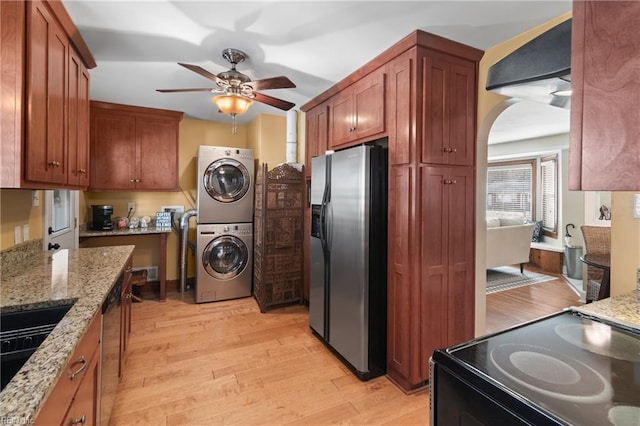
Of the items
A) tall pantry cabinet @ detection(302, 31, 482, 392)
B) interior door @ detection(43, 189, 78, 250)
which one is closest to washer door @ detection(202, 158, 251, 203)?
interior door @ detection(43, 189, 78, 250)

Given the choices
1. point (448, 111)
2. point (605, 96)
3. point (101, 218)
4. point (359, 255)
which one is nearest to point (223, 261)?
point (101, 218)

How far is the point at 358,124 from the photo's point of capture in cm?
266

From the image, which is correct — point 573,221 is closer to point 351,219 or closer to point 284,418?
point 351,219

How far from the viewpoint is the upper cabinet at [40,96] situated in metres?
1.37

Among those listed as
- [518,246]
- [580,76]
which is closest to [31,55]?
[580,76]

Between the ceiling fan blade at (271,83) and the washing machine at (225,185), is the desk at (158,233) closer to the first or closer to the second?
the washing machine at (225,185)

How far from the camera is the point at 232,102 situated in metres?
2.42

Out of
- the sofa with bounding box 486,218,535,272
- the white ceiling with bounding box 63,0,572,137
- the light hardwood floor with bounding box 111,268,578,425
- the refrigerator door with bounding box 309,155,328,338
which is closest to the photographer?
the white ceiling with bounding box 63,0,572,137

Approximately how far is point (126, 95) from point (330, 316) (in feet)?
10.6

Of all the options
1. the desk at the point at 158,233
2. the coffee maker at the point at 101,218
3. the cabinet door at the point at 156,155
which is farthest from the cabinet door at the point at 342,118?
the coffee maker at the point at 101,218

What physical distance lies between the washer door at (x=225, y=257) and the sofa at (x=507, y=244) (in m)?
3.85

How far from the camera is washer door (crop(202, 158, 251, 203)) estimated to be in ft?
12.8

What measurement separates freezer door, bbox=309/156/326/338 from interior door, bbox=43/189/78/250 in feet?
7.03

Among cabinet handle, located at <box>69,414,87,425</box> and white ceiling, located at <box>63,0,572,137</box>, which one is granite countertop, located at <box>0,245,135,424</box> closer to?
cabinet handle, located at <box>69,414,87,425</box>
